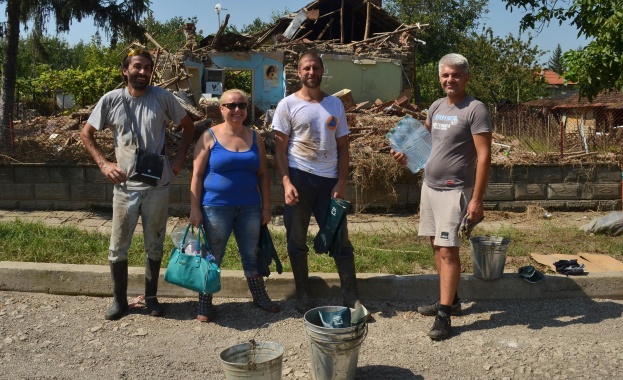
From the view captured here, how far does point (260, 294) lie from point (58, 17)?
865cm

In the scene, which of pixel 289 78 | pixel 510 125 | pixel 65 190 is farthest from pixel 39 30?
pixel 510 125

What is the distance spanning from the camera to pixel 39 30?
1205 centimetres

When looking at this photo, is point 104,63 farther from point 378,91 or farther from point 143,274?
point 143,274

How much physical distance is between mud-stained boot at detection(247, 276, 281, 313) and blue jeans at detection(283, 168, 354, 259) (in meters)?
0.38

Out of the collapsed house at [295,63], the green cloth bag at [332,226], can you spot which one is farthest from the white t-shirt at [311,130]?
the collapsed house at [295,63]

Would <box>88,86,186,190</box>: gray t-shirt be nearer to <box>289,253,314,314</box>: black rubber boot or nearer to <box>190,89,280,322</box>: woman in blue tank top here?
<box>190,89,280,322</box>: woman in blue tank top

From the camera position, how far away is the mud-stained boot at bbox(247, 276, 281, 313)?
5023 millimetres

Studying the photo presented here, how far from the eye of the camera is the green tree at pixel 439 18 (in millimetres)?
41688

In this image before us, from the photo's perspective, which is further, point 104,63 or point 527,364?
point 104,63

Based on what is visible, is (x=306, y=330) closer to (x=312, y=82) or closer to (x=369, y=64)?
(x=312, y=82)

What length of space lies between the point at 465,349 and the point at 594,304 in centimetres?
164

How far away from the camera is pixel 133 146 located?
15.2ft

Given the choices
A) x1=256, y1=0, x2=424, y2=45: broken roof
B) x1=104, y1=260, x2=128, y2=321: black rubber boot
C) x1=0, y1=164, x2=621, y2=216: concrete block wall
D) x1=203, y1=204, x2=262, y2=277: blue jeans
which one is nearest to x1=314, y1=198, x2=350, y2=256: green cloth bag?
x1=203, y1=204, x2=262, y2=277: blue jeans

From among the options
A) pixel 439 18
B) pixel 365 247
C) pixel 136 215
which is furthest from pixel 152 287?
pixel 439 18
